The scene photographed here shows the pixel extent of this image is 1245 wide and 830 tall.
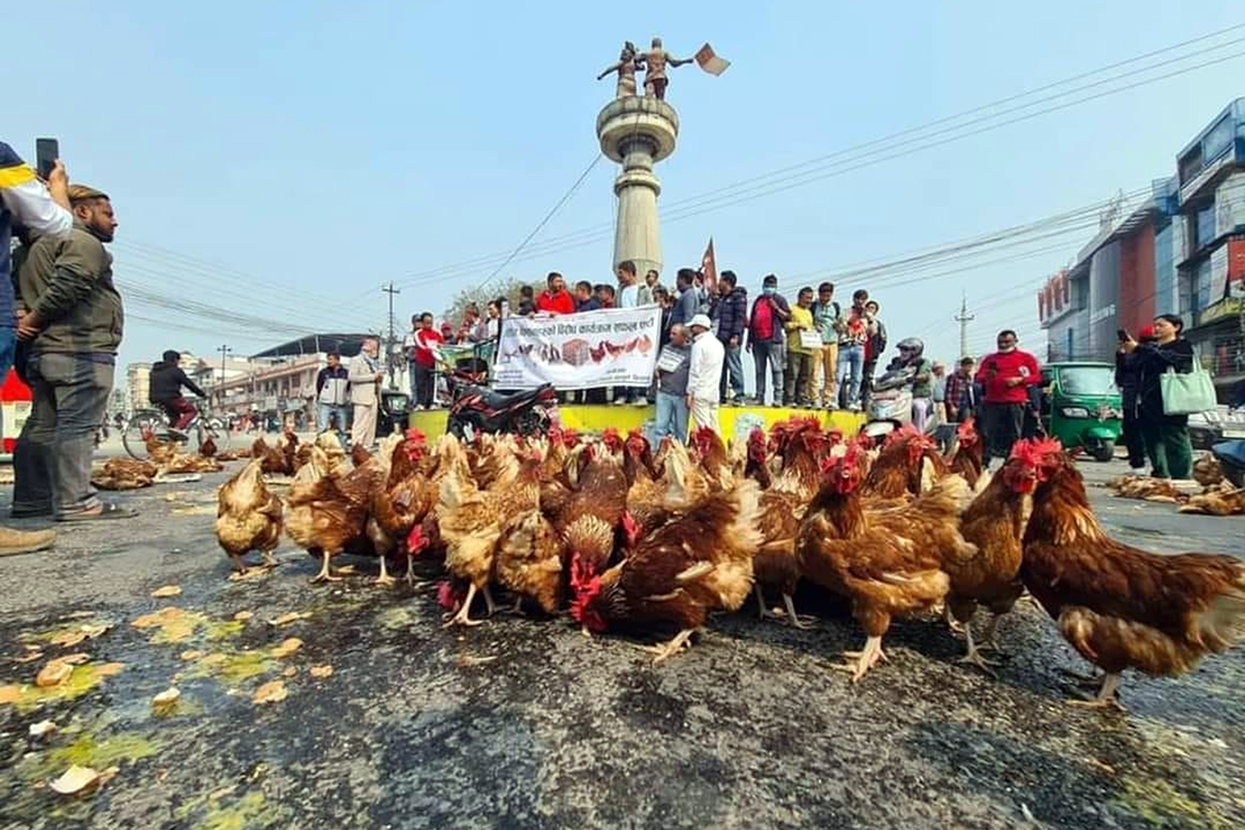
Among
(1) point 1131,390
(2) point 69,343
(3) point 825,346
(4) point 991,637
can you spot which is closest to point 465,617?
(4) point 991,637

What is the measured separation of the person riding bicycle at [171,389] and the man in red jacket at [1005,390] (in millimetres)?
14883

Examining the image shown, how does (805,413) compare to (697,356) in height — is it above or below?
below

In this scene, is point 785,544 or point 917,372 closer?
point 785,544

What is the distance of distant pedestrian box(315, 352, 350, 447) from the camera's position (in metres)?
12.3

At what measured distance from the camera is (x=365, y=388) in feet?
37.7

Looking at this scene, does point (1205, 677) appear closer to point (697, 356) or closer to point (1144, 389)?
point (697, 356)

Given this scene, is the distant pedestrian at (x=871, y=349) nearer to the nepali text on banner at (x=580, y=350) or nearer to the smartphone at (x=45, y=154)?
the nepali text on banner at (x=580, y=350)

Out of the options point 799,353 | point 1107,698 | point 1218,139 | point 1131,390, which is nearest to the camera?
point 1107,698

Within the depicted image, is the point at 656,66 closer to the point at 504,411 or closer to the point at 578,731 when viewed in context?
the point at 504,411

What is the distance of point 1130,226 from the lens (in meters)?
56.0

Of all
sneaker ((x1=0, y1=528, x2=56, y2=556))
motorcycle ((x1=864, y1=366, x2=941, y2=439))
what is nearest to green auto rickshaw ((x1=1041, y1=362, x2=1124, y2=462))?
motorcycle ((x1=864, y1=366, x2=941, y2=439))

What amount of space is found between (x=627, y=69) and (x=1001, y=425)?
17.8 metres

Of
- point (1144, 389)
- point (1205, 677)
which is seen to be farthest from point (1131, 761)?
point (1144, 389)

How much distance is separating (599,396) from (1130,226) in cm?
7110
